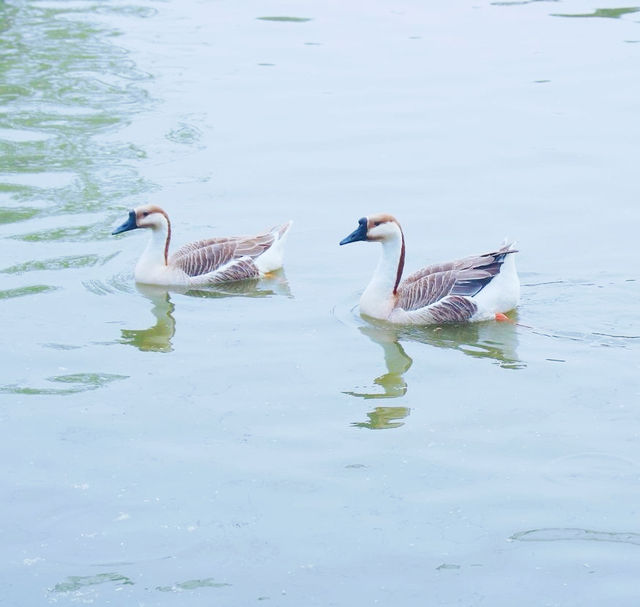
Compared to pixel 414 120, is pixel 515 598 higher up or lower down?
lower down

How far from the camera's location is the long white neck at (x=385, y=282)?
1177 centimetres

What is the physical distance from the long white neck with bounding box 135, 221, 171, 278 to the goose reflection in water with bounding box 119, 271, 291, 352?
0.18 m

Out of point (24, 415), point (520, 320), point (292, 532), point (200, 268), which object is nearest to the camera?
point (292, 532)

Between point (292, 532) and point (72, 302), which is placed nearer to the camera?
A: point (292, 532)

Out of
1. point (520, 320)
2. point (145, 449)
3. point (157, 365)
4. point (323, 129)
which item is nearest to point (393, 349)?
point (520, 320)

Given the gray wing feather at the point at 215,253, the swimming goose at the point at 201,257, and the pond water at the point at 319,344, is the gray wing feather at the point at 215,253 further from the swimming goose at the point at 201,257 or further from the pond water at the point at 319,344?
the pond water at the point at 319,344

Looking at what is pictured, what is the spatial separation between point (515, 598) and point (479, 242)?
6720mm

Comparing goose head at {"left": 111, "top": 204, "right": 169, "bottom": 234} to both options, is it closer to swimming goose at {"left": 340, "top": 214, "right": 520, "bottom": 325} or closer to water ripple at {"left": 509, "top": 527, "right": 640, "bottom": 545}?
swimming goose at {"left": 340, "top": 214, "right": 520, "bottom": 325}

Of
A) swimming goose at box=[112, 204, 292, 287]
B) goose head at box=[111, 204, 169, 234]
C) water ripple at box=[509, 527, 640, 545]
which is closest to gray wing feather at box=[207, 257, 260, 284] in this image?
swimming goose at box=[112, 204, 292, 287]

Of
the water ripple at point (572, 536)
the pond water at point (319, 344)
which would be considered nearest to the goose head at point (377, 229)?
the pond water at point (319, 344)

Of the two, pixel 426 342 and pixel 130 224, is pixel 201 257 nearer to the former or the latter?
pixel 130 224

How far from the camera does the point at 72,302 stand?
40.1ft

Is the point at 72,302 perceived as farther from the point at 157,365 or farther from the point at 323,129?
the point at 323,129

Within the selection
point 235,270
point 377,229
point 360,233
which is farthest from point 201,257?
point 377,229
